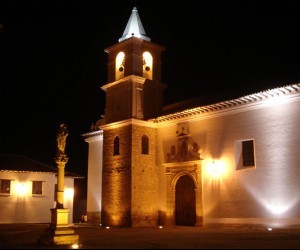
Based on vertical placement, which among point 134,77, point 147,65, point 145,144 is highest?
point 147,65

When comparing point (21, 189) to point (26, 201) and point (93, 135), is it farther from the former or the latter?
point (93, 135)

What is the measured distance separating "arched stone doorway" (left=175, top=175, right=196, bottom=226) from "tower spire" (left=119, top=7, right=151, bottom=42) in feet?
30.0

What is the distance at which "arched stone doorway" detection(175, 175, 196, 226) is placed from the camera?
21438mm

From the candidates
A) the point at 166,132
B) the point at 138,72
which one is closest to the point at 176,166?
the point at 166,132

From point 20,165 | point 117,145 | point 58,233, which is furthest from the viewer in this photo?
point 20,165

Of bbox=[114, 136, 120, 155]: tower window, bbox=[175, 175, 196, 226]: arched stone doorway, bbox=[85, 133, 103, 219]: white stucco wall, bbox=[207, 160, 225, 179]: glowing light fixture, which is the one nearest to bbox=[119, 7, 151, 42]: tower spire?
bbox=[114, 136, 120, 155]: tower window

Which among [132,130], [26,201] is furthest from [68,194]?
[132,130]

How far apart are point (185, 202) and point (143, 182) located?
260cm

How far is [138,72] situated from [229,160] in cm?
788

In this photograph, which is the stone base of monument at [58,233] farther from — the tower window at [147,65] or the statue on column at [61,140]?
the tower window at [147,65]

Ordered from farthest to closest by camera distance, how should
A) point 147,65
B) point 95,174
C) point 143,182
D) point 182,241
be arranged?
point 95,174 < point 147,65 < point 143,182 < point 182,241

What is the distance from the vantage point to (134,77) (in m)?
23.8

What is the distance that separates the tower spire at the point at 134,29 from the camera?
25.3 m

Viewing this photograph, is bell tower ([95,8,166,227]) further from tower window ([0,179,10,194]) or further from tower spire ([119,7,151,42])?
tower window ([0,179,10,194])
